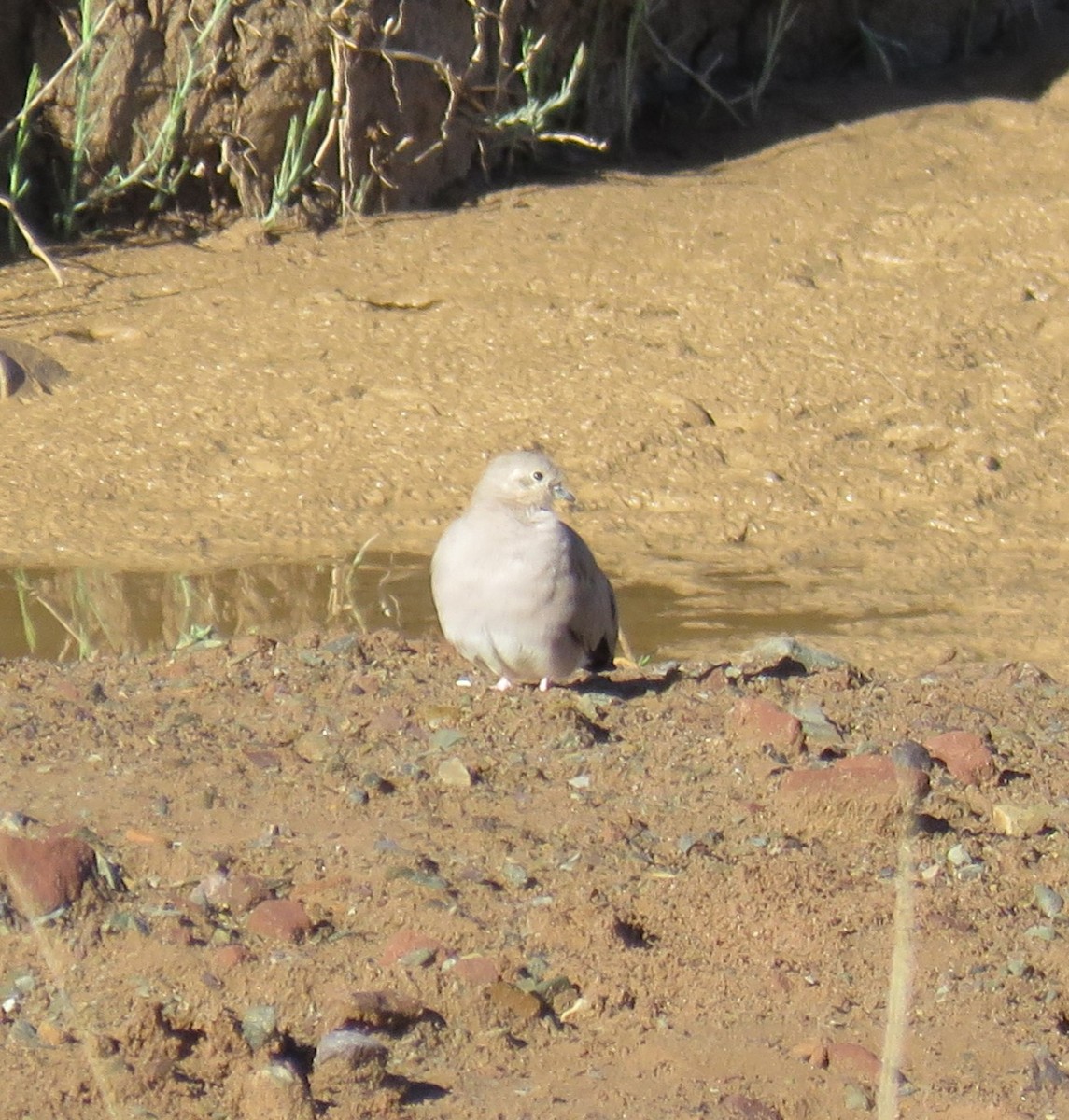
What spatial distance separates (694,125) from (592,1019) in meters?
7.26

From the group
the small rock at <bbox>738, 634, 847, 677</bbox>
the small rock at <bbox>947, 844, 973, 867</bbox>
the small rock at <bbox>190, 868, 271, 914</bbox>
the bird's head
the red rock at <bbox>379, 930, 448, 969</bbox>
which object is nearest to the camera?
the red rock at <bbox>379, 930, 448, 969</bbox>

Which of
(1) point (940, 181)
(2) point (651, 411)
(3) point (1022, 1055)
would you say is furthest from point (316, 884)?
(1) point (940, 181)

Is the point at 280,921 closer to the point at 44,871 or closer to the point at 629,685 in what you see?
the point at 44,871

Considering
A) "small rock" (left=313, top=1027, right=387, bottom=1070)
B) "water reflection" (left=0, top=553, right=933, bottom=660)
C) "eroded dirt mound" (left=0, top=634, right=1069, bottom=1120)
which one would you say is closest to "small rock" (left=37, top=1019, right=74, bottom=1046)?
"eroded dirt mound" (left=0, top=634, right=1069, bottom=1120)

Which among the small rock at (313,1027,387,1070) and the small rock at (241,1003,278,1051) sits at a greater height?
the small rock at (313,1027,387,1070)

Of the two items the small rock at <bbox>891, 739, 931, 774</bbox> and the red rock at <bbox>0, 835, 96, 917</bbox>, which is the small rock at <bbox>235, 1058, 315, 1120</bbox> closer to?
the red rock at <bbox>0, 835, 96, 917</bbox>

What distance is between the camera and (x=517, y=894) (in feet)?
12.0

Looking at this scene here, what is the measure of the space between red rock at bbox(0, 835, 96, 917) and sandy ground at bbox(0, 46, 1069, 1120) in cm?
3

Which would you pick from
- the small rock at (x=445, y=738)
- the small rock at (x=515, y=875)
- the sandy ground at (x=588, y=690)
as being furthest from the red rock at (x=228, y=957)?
the small rock at (x=445, y=738)

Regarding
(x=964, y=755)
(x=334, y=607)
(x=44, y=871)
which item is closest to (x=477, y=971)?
(x=44, y=871)

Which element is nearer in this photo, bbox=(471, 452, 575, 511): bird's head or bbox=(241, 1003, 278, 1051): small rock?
bbox=(241, 1003, 278, 1051): small rock

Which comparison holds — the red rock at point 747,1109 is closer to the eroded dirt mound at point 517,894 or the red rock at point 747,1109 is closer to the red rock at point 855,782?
the eroded dirt mound at point 517,894

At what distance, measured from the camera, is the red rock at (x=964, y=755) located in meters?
4.25

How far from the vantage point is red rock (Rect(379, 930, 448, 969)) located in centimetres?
344
